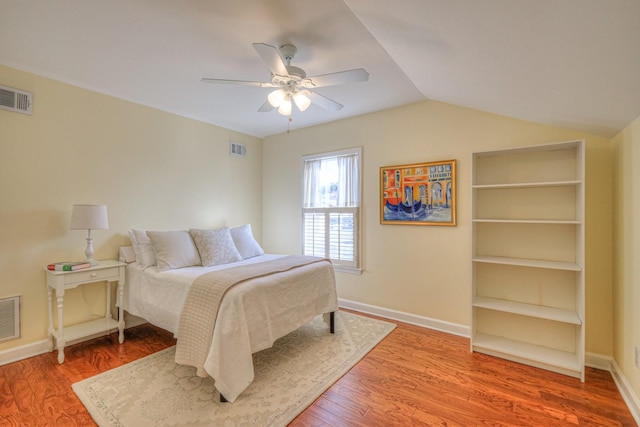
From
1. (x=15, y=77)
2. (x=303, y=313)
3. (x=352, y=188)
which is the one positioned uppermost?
(x=15, y=77)

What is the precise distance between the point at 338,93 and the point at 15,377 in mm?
3651

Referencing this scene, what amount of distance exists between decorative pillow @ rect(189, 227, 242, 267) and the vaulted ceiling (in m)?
1.53

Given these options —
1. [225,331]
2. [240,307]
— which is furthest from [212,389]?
[240,307]

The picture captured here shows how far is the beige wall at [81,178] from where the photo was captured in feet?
8.02

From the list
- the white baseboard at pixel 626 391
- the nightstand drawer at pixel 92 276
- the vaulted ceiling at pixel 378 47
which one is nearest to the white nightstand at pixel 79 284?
the nightstand drawer at pixel 92 276

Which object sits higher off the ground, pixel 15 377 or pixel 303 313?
pixel 303 313

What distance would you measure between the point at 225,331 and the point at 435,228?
2.38m

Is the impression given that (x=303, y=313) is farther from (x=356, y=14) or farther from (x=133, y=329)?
(x=356, y=14)

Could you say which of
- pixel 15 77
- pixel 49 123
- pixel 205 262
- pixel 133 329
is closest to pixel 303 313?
pixel 205 262

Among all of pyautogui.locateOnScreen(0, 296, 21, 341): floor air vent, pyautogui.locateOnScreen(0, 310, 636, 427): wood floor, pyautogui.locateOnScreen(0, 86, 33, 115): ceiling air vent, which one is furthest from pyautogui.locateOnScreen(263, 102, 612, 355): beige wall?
pyautogui.locateOnScreen(0, 296, 21, 341): floor air vent

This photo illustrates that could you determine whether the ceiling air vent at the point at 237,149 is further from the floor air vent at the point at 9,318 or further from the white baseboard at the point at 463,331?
the floor air vent at the point at 9,318

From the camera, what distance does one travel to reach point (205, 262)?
299cm

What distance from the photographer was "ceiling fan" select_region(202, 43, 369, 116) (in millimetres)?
1899

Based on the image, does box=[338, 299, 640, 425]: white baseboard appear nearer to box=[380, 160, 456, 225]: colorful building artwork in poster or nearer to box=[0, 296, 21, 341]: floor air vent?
box=[380, 160, 456, 225]: colorful building artwork in poster
